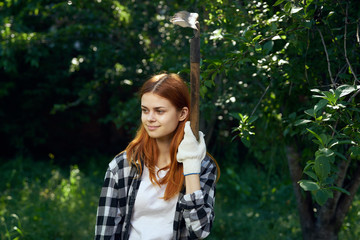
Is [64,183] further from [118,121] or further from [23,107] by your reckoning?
[23,107]

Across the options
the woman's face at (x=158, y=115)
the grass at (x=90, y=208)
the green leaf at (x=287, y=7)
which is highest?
the green leaf at (x=287, y=7)

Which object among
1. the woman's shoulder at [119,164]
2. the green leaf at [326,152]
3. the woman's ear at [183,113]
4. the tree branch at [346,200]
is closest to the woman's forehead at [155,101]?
the woman's ear at [183,113]

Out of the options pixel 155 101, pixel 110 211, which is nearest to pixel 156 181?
pixel 110 211

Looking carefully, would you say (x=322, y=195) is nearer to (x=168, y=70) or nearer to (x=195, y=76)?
(x=195, y=76)

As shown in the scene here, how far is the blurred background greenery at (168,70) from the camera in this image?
268cm

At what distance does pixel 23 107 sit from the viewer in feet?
25.0

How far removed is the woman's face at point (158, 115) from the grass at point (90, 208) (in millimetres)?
2094

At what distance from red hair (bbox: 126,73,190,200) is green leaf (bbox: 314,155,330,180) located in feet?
2.12

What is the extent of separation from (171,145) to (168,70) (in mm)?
1519

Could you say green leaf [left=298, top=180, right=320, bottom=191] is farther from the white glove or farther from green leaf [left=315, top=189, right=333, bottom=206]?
the white glove

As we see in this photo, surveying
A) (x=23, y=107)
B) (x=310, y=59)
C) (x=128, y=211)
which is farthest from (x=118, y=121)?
(x=23, y=107)

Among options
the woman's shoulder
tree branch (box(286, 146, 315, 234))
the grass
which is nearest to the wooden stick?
the woman's shoulder

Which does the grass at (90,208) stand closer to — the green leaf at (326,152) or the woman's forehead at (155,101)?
the woman's forehead at (155,101)

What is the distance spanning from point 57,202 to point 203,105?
231 cm
